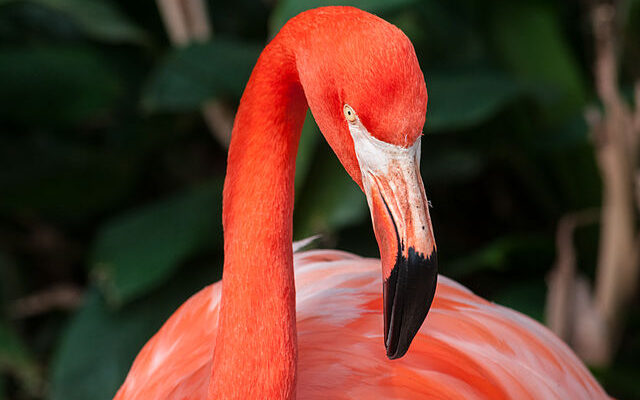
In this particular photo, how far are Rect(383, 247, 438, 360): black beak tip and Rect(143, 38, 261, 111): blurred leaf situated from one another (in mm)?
1226

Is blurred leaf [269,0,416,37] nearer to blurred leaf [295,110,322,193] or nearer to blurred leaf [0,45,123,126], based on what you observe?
blurred leaf [295,110,322,193]

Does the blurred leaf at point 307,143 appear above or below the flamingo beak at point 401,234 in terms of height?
below

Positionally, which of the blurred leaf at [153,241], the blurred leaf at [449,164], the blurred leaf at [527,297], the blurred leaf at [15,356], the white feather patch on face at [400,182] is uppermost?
the white feather patch on face at [400,182]

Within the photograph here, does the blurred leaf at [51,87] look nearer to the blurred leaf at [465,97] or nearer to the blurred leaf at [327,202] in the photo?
the blurred leaf at [327,202]

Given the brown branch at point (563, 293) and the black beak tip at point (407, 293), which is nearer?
the black beak tip at point (407, 293)

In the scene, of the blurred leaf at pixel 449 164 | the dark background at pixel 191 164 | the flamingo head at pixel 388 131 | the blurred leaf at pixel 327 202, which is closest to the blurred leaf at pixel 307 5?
the dark background at pixel 191 164

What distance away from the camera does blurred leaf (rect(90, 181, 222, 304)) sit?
193cm

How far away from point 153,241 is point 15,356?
546 millimetres

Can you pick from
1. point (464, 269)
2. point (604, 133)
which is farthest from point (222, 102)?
point (604, 133)

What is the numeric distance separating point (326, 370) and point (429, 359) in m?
0.18

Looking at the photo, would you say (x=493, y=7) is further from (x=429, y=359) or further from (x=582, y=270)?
(x=429, y=359)

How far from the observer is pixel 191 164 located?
2754mm

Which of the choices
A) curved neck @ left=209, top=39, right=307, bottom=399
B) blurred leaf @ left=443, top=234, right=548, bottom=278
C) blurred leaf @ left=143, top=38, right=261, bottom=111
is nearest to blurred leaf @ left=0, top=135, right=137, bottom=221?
blurred leaf @ left=143, top=38, right=261, bottom=111

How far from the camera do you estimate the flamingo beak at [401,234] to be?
77cm
